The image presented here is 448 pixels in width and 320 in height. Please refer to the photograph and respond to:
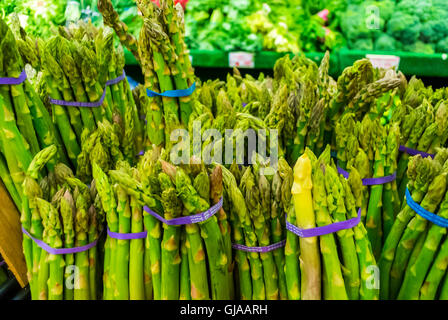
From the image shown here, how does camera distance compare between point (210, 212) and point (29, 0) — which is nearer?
point (210, 212)

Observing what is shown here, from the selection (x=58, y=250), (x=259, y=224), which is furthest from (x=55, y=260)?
(x=259, y=224)

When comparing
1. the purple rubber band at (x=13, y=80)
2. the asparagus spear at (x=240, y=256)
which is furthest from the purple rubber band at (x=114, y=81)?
the asparagus spear at (x=240, y=256)

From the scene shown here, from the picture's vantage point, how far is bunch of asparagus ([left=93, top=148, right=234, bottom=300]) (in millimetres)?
1542

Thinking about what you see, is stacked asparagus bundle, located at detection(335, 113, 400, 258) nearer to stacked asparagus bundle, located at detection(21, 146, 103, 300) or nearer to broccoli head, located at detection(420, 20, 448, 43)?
stacked asparagus bundle, located at detection(21, 146, 103, 300)

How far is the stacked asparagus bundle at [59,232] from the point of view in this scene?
1786 mm

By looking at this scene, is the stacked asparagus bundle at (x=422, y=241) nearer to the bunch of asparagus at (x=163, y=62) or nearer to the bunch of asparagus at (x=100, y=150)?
the bunch of asparagus at (x=163, y=62)

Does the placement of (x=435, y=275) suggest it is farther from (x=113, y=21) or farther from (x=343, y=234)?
(x=113, y=21)

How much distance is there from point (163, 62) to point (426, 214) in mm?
1625

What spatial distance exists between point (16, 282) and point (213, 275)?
1.36 metres

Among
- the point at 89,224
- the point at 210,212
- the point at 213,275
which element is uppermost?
the point at 210,212

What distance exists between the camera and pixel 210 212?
1.57 m

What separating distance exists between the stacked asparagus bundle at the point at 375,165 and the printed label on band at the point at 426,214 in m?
0.33
